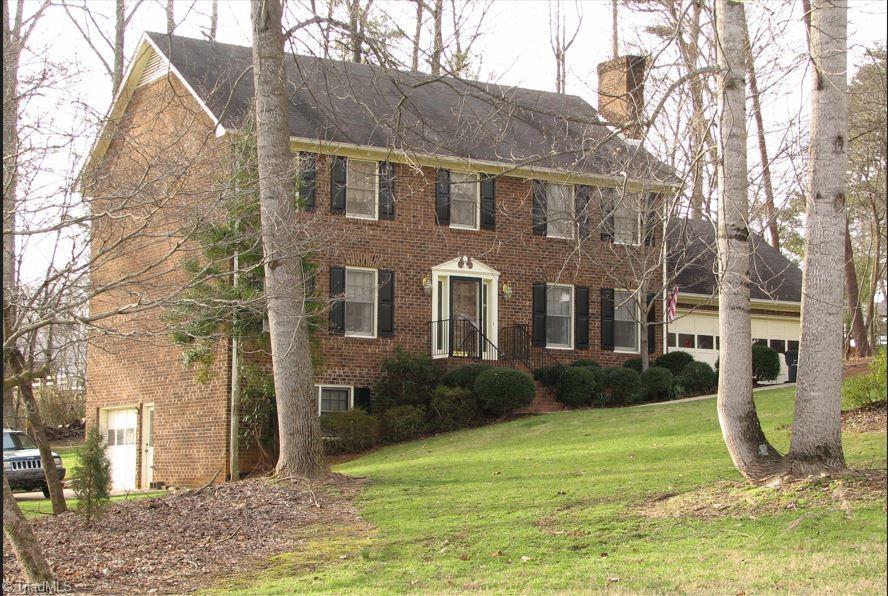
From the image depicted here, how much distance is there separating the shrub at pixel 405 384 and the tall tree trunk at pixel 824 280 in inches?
493

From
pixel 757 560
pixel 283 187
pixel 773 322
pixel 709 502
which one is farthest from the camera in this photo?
pixel 773 322

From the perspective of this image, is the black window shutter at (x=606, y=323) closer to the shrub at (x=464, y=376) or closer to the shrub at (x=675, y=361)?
the shrub at (x=675, y=361)

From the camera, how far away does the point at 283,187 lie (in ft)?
47.3

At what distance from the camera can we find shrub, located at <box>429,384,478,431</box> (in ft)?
71.2

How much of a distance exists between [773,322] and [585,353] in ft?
24.8

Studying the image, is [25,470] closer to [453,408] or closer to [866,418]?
[453,408]

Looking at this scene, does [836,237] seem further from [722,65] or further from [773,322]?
[773,322]

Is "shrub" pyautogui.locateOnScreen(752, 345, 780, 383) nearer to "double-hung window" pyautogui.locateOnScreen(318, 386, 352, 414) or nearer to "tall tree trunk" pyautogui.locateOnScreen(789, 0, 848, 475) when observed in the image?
"double-hung window" pyautogui.locateOnScreen(318, 386, 352, 414)

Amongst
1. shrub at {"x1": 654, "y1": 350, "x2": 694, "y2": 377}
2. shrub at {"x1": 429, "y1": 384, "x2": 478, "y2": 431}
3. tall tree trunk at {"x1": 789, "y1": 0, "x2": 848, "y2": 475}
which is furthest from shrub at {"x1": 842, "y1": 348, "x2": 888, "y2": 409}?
shrub at {"x1": 654, "y1": 350, "x2": 694, "y2": 377}

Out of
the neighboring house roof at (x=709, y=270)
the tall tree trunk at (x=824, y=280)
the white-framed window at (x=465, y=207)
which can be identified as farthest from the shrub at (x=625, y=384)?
the tall tree trunk at (x=824, y=280)

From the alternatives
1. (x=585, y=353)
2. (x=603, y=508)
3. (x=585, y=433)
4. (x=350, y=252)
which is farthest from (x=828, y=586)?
(x=585, y=353)

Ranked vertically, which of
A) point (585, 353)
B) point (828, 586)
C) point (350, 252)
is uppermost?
Answer: point (350, 252)

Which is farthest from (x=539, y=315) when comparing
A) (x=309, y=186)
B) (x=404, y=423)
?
(x=309, y=186)

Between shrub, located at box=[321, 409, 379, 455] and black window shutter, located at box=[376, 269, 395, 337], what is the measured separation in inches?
94.2
